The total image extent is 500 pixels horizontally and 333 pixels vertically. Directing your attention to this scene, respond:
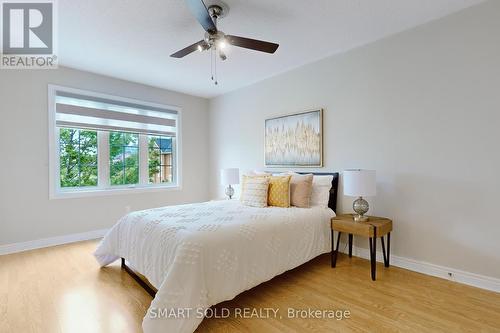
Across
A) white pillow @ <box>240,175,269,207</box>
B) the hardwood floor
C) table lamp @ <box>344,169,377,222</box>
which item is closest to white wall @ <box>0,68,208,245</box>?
the hardwood floor

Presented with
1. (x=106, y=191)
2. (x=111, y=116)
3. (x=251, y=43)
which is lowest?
Answer: (x=106, y=191)

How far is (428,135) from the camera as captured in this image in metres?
2.49

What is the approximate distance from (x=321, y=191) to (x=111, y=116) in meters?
3.44

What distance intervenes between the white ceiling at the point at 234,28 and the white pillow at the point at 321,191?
5.33 ft

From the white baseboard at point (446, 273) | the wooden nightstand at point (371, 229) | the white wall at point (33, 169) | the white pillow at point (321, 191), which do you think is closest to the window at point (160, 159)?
the white wall at point (33, 169)

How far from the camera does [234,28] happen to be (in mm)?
2559

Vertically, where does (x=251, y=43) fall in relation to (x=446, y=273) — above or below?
above

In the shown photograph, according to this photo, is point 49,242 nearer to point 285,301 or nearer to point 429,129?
point 285,301

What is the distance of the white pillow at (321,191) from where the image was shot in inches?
121

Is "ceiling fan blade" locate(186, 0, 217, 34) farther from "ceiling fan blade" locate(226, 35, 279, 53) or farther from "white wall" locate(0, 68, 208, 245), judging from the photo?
"white wall" locate(0, 68, 208, 245)

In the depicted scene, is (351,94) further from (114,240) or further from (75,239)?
(75,239)

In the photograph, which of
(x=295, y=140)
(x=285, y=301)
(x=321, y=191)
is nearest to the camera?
(x=285, y=301)

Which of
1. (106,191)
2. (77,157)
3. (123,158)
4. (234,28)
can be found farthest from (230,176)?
(77,157)

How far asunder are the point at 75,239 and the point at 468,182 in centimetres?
487
